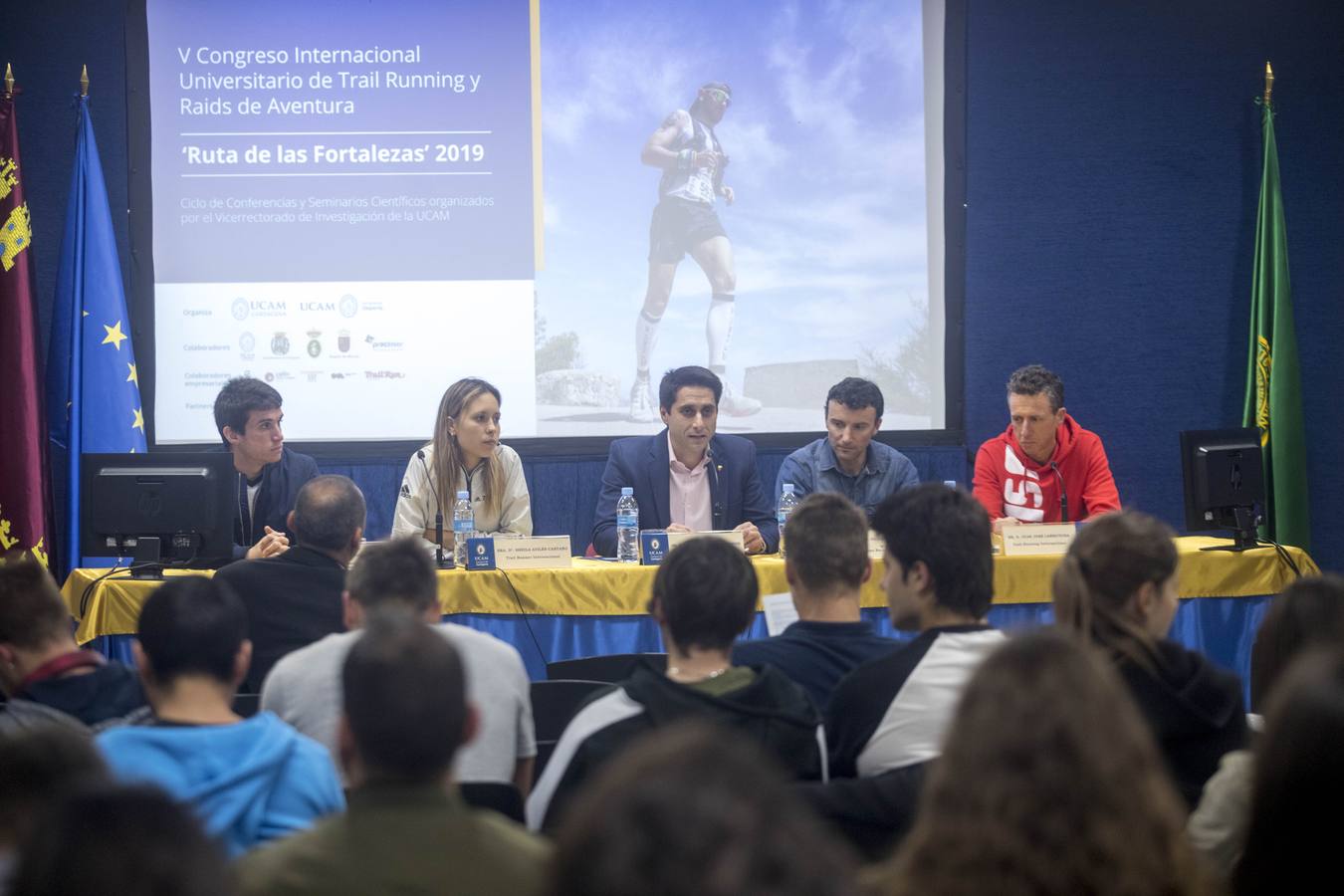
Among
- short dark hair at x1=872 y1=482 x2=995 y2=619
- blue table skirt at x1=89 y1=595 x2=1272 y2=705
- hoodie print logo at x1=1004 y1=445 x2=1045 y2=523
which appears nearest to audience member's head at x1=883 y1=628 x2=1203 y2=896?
short dark hair at x1=872 y1=482 x2=995 y2=619

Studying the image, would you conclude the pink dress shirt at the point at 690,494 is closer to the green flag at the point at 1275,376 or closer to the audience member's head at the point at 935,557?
the audience member's head at the point at 935,557

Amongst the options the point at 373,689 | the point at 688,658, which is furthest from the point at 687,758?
the point at 688,658

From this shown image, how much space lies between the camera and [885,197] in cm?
569

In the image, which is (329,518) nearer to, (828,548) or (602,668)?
(602,668)

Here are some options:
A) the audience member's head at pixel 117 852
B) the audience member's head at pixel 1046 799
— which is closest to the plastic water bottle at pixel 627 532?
the audience member's head at pixel 1046 799

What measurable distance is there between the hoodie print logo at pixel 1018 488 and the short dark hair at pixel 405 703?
3.65 m

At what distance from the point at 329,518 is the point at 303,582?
6.5 inches

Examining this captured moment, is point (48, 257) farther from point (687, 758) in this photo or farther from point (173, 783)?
point (687, 758)

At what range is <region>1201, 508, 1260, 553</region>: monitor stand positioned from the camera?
417 centimetres

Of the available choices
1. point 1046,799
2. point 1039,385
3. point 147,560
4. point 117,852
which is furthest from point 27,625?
point 1039,385

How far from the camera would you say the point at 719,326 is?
5.63 m

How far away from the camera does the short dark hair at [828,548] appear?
2400 millimetres

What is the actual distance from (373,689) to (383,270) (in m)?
4.36

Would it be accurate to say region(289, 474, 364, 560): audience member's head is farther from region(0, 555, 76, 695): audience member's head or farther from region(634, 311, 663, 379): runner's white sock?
region(634, 311, 663, 379): runner's white sock
